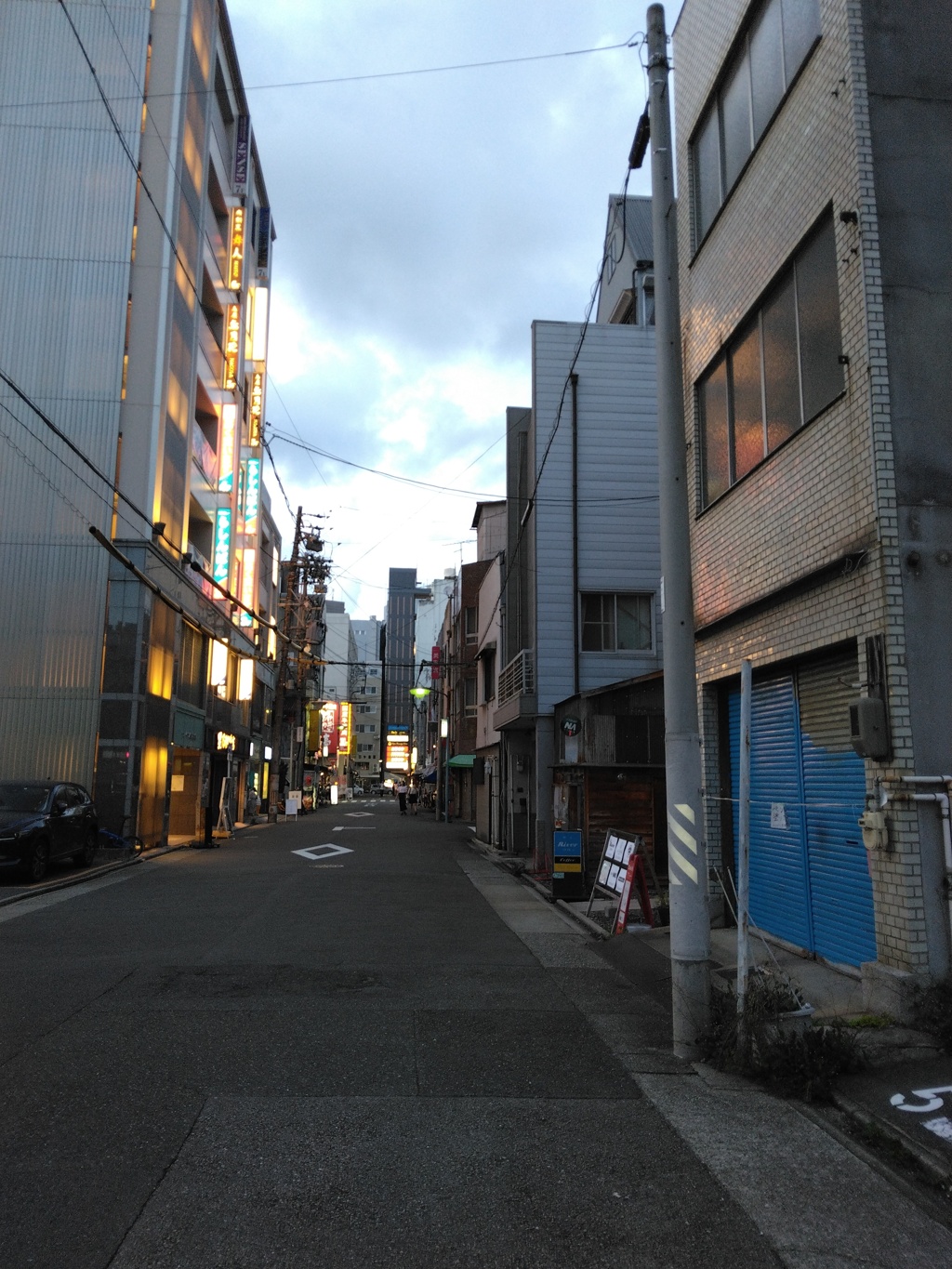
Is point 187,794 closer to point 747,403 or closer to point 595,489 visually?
point 595,489

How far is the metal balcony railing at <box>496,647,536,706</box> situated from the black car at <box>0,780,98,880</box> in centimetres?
1000

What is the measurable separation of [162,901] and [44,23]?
25.3 metres

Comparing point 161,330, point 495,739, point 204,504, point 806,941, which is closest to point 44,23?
point 161,330

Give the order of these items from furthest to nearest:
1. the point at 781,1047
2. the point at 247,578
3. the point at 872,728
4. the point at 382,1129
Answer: the point at 247,578 < the point at 872,728 < the point at 781,1047 < the point at 382,1129

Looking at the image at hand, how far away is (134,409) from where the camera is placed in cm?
2417

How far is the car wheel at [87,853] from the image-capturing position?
18.4 meters

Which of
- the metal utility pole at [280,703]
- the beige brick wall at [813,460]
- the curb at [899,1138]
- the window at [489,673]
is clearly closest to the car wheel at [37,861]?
the beige brick wall at [813,460]

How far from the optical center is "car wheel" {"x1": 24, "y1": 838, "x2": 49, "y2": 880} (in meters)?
15.6

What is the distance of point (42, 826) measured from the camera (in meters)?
16.1

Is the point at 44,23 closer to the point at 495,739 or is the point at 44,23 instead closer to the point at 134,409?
the point at 134,409

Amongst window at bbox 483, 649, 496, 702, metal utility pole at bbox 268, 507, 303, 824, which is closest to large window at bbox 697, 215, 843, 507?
window at bbox 483, 649, 496, 702

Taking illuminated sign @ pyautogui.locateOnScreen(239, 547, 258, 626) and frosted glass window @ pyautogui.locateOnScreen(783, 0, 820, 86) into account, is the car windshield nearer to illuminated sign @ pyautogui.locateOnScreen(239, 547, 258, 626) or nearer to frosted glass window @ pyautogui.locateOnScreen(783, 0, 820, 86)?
frosted glass window @ pyautogui.locateOnScreen(783, 0, 820, 86)

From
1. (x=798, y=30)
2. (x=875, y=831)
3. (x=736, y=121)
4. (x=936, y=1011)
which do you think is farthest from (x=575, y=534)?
(x=936, y=1011)

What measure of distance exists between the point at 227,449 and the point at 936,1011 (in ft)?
104
